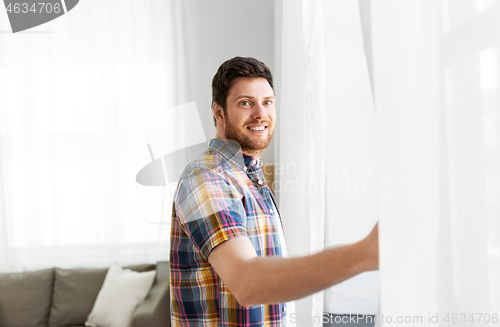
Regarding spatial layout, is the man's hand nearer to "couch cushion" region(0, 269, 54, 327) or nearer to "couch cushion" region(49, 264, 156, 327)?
"couch cushion" region(49, 264, 156, 327)

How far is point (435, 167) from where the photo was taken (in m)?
0.32

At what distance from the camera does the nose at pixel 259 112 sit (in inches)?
41.9

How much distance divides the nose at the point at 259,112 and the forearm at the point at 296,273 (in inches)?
22.7

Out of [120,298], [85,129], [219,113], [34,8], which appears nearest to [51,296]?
[120,298]

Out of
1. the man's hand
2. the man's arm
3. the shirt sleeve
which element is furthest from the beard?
the man's hand

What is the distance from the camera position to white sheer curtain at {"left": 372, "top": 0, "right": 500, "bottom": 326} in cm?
30

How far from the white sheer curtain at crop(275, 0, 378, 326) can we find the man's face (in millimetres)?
146

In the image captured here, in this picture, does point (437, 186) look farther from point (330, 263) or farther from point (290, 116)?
point (290, 116)

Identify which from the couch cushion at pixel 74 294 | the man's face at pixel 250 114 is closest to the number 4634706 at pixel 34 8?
the couch cushion at pixel 74 294

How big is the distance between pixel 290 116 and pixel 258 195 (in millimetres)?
689

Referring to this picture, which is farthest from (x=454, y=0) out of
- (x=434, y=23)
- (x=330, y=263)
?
(x=330, y=263)

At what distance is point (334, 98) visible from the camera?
1035mm

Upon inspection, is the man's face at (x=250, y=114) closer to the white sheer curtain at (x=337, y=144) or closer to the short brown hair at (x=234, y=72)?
the short brown hair at (x=234, y=72)

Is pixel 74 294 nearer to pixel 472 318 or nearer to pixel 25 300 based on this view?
pixel 25 300
